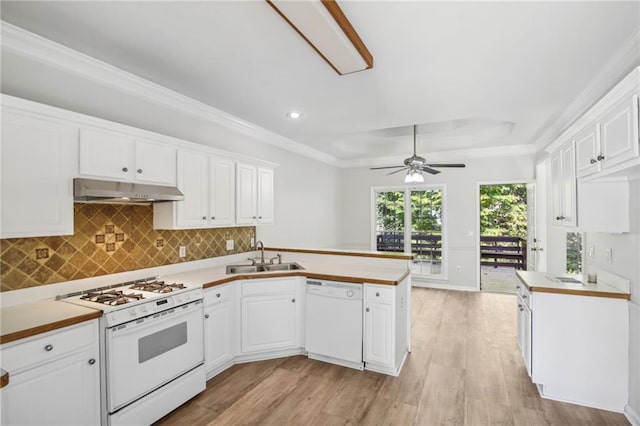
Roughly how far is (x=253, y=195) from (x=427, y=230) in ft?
13.8

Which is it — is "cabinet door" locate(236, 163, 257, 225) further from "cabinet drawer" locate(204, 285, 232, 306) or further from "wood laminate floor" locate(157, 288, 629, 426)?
"wood laminate floor" locate(157, 288, 629, 426)

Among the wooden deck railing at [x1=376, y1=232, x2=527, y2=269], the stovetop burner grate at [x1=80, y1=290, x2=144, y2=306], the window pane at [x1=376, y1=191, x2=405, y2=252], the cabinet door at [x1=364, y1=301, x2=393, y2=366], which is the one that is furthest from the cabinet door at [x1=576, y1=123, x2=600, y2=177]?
the window pane at [x1=376, y1=191, x2=405, y2=252]

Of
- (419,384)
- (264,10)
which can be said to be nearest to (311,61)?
(264,10)

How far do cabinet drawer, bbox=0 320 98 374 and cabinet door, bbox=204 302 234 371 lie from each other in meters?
0.96

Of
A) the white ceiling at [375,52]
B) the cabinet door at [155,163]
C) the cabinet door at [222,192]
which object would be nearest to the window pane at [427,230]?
the white ceiling at [375,52]

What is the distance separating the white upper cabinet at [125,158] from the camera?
224 centimetres

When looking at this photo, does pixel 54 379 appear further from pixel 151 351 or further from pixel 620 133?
pixel 620 133

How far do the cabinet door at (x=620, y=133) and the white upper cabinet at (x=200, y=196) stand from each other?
128 inches

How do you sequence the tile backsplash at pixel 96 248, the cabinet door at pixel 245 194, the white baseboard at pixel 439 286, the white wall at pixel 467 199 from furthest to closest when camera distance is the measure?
the white baseboard at pixel 439 286 < the white wall at pixel 467 199 < the cabinet door at pixel 245 194 < the tile backsplash at pixel 96 248

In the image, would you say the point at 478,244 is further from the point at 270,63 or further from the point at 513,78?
the point at 270,63

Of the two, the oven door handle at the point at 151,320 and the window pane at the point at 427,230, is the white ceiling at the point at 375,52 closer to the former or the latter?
the oven door handle at the point at 151,320

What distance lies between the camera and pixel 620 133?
6.36 ft

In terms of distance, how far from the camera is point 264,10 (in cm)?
196

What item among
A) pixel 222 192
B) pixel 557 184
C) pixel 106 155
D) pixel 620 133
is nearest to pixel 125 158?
pixel 106 155
